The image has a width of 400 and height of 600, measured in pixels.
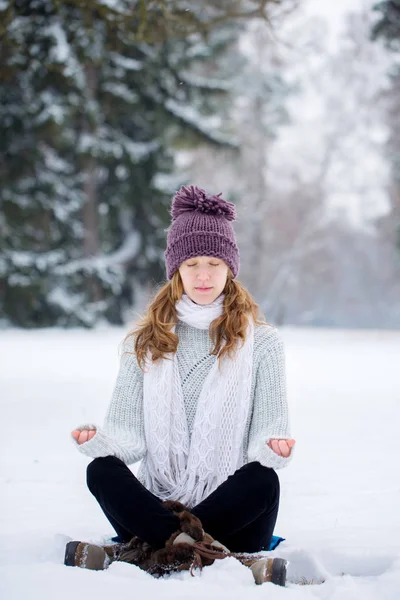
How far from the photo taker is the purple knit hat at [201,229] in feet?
8.02

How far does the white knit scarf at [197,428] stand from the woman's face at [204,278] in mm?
200

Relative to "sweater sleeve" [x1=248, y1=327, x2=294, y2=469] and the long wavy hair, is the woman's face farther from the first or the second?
"sweater sleeve" [x1=248, y1=327, x2=294, y2=469]

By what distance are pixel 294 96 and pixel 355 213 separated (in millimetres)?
5190

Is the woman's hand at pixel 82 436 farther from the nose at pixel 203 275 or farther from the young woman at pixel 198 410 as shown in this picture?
the nose at pixel 203 275

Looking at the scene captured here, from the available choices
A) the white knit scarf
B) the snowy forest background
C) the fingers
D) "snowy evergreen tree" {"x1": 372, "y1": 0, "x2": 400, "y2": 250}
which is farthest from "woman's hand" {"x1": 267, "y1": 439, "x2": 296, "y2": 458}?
"snowy evergreen tree" {"x1": 372, "y1": 0, "x2": 400, "y2": 250}

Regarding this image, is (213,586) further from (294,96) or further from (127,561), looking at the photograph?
(294,96)

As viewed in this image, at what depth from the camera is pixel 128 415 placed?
2426 millimetres

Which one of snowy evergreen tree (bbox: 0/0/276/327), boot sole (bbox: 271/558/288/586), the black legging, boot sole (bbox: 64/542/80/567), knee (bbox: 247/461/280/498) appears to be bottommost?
boot sole (bbox: 64/542/80/567)

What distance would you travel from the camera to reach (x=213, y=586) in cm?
186

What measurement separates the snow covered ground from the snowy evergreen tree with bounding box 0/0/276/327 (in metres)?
7.46

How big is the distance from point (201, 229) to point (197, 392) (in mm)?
538

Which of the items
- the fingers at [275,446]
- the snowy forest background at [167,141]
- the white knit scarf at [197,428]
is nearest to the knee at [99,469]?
the white knit scarf at [197,428]

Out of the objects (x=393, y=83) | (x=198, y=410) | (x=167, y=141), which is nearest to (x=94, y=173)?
(x=167, y=141)

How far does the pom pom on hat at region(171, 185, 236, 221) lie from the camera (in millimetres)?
2471
